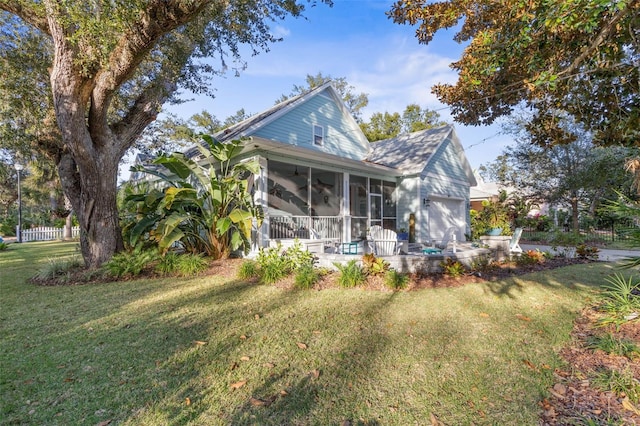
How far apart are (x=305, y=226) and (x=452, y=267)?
5150mm

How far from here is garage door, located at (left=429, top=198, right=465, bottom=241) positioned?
14.8 metres

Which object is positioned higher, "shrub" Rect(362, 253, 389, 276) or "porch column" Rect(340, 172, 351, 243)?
"porch column" Rect(340, 172, 351, 243)

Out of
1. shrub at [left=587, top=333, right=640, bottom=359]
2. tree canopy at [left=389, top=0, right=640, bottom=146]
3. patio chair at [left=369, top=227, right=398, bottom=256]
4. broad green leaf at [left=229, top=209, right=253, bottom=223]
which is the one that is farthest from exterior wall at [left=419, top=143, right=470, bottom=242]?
shrub at [left=587, top=333, right=640, bottom=359]

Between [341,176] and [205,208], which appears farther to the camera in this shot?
[341,176]

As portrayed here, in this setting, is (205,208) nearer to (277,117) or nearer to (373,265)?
(277,117)

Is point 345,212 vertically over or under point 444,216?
over

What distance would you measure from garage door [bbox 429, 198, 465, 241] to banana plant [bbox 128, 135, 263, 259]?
30.2ft

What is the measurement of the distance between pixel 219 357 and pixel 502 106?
26.9 ft

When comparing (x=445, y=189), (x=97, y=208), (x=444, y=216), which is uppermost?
(x=445, y=189)

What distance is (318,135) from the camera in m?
14.2

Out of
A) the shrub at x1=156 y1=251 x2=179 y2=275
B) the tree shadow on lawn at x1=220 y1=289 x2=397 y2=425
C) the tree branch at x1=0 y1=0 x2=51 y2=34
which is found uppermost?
the tree branch at x1=0 y1=0 x2=51 y2=34

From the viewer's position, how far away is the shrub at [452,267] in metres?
7.36

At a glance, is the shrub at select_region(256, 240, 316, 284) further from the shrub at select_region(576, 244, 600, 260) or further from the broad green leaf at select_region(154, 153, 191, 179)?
the shrub at select_region(576, 244, 600, 260)

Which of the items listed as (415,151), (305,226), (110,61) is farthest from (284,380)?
(415,151)
